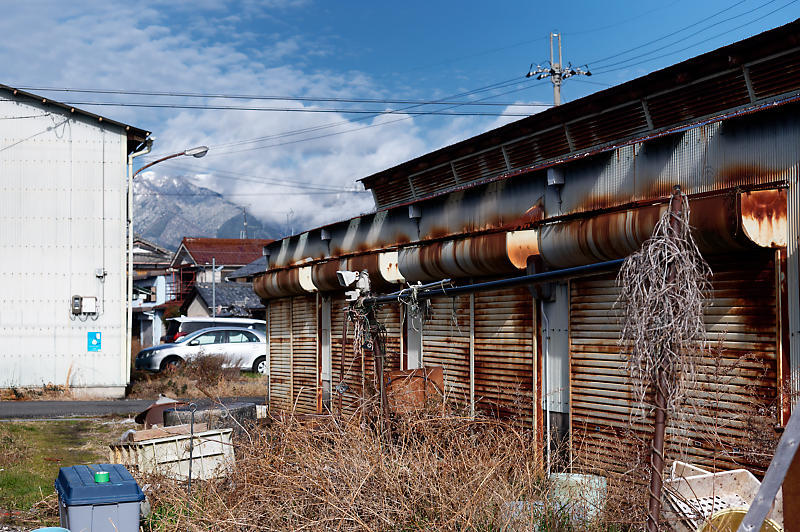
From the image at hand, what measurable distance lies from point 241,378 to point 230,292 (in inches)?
887

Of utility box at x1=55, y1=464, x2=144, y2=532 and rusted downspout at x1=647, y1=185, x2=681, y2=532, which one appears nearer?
rusted downspout at x1=647, y1=185, x2=681, y2=532

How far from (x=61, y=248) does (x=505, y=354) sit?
1511 centimetres

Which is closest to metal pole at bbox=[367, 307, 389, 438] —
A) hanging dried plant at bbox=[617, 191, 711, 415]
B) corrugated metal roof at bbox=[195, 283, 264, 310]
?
hanging dried plant at bbox=[617, 191, 711, 415]

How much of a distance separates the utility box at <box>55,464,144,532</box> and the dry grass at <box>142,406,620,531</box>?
341mm

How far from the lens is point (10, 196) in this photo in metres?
20.2

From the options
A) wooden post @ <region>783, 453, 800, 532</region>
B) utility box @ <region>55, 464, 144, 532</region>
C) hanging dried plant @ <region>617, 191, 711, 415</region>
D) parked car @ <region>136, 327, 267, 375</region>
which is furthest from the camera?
parked car @ <region>136, 327, 267, 375</region>

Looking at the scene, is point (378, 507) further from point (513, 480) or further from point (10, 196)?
point (10, 196)

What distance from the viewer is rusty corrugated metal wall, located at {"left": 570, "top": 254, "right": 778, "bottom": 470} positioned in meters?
6.27

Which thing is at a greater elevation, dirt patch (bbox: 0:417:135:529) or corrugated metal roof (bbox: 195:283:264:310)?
corrugated metal roof (bbox: 195:283:264:310)

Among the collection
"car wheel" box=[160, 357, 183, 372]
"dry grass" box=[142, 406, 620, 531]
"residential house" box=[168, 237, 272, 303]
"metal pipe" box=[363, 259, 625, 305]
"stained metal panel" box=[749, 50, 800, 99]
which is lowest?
"car wheel" box=[160, 357, 183, 372]

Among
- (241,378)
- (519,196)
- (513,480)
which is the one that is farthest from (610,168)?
(241,378)

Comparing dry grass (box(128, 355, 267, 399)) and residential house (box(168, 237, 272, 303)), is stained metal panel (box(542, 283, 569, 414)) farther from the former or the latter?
residential house (box(168, 237, 272, 303))

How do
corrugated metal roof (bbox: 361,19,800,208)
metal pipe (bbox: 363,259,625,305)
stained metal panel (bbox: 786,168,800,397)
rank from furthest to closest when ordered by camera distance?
corrugated metal roof (bbox: 361,19,800,208)
stained metal panel (bbox: 786,168,800,397)
metal pipe (bbox: 363,259,625,305)

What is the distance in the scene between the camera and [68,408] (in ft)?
60.2
